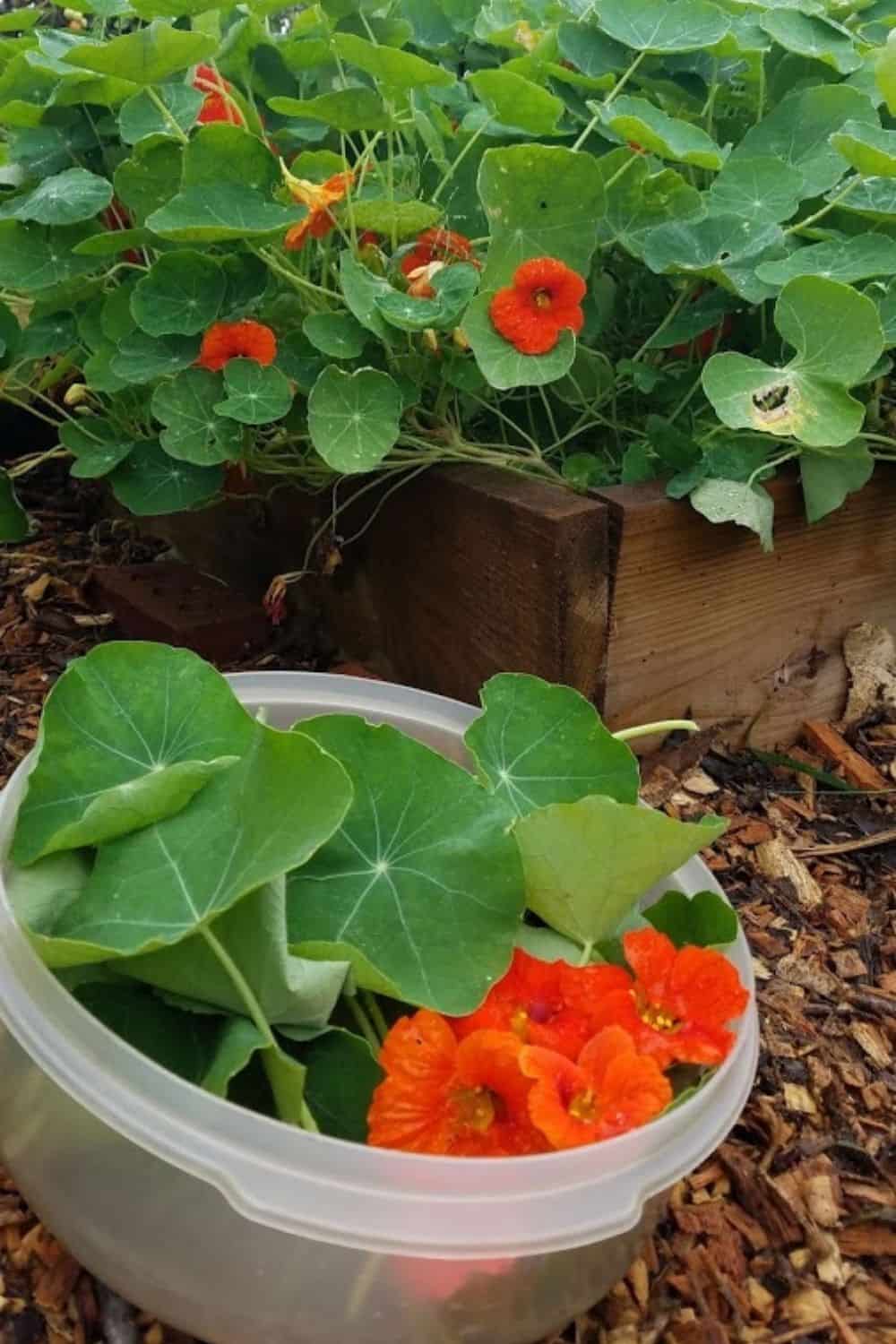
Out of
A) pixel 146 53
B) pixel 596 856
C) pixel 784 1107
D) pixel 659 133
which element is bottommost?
pixel 784 1107

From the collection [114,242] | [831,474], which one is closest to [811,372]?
[831,474]

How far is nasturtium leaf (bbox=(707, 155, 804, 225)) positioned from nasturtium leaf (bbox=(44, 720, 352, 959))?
2.53 ft

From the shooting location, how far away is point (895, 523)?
4.40 feet

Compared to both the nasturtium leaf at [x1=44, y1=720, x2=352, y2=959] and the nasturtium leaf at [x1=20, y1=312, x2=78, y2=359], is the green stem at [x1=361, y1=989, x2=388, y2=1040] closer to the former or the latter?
the nasturtium leaf at [x1=44, y1=720, x2=352, y2=959]

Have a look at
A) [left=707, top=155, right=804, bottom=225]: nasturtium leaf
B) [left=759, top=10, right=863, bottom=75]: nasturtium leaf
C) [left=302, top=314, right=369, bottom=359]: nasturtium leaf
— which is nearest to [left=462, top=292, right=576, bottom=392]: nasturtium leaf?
[left=302, top=314, right=369, bottom=359]: nasturtium leaf

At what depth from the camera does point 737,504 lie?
113 centimetres

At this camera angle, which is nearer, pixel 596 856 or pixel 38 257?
pixel 596 856

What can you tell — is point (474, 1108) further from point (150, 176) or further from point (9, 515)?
point (9, 515)

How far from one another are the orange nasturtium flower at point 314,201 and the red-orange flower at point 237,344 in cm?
8

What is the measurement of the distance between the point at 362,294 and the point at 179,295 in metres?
0.19

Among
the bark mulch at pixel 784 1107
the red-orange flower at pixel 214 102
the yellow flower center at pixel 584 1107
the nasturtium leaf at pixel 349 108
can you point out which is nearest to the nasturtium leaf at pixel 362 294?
the nasturtium leaf at pixel 349 108

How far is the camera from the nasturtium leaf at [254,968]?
69 centimetres

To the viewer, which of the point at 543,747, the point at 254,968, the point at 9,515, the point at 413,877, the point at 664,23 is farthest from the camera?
the point at 9,515

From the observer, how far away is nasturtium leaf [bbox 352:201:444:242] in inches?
44.6
